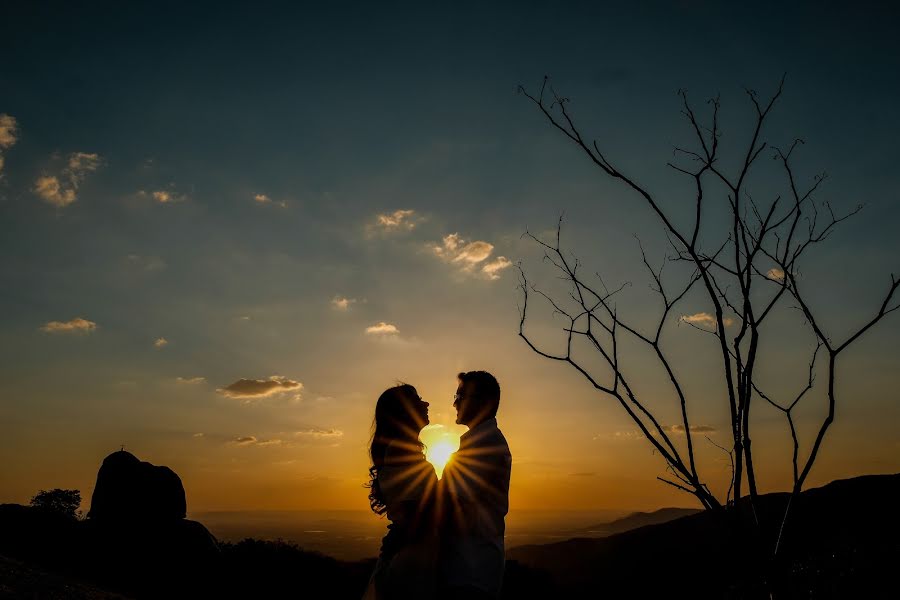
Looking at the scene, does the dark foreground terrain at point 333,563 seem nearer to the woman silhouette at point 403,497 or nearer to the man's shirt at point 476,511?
the man's shirt at point 476,511

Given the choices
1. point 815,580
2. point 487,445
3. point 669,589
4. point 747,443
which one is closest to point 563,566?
point 669,589

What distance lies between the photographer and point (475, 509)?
367 centimetres

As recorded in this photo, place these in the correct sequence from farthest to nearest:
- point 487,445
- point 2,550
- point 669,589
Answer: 1. point 669,589
2. point 2,550
3. point 487,445

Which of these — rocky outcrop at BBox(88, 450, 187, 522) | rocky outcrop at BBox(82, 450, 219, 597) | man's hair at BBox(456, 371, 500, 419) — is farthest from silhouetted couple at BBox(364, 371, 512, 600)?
rocky outcrop at BBox(88, 450, 187, 522)

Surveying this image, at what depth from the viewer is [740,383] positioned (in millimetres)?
1953

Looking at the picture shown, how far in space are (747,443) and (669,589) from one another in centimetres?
2296

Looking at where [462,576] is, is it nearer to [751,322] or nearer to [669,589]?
[751,322]

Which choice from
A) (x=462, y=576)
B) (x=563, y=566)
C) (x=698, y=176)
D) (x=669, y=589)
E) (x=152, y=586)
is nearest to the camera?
(x=698, y=176)

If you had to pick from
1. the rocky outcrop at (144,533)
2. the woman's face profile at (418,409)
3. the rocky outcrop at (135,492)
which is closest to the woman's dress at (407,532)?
the woman's face profile at (418,409)

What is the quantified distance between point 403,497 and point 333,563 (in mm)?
17232

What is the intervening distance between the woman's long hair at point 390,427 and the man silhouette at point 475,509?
0.47 meters

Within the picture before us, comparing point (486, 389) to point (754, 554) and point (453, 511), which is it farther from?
point (754, 554)

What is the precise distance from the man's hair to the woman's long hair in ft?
1.72

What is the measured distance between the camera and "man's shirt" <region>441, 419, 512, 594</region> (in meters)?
3.54
